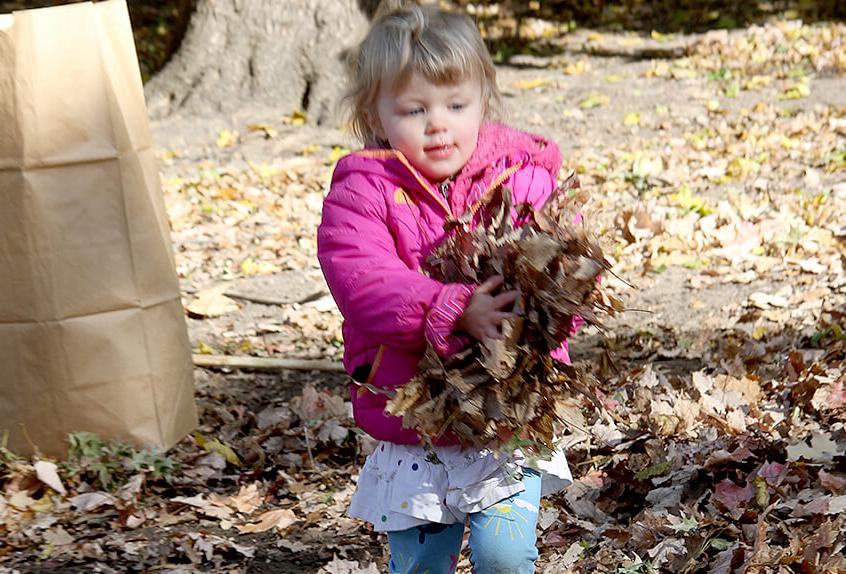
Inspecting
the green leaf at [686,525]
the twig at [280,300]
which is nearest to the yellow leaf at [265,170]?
the twig at [280,300]

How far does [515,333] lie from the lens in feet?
7.48

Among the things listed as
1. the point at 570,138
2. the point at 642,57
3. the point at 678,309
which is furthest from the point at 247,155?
the point at 642,57

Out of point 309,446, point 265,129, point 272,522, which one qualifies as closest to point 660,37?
point 265,129

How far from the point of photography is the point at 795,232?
18.3 feet

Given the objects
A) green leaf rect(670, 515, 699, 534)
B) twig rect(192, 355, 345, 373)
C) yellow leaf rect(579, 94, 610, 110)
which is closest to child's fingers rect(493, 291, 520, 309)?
green leaf rect(670, 515, 699, 534)

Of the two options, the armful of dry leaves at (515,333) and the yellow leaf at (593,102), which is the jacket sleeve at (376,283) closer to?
the armful of dry leaves at (515,333)

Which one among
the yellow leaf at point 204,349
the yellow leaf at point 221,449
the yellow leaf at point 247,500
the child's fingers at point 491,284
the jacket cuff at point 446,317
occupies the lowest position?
the yellow leaf at point 247,500

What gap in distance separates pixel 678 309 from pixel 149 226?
7.61ft

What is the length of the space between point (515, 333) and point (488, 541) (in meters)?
0.47

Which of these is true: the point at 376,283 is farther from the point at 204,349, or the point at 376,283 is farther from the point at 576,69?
the point at 576,69

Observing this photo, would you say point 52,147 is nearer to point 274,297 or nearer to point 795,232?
point 274,297

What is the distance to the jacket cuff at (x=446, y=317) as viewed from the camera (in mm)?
2283

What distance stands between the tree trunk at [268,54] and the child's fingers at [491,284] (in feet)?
20.4

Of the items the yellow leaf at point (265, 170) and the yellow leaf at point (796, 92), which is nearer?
the yellow leaf at point (265, 170)
